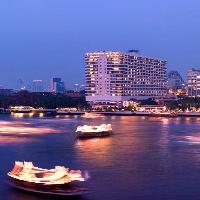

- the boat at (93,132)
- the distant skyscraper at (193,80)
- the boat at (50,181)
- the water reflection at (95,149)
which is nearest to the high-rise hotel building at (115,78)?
the distant skyscraper at (193,80)

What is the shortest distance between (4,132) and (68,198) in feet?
34.5

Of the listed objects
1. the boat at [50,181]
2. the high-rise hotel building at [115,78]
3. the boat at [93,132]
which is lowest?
the boat at [50,181]

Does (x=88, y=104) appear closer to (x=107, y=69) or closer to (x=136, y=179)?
(x=107, y=69)

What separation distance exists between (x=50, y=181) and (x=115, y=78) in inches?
1409

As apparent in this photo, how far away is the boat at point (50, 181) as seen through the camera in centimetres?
782

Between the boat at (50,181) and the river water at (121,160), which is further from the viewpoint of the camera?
the river water at (121,160)

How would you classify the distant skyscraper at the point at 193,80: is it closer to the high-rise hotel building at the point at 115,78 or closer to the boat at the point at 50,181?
the high-rise hotel building at the point at 115,78

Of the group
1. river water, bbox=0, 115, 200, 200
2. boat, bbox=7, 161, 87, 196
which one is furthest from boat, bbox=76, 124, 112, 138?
boat, bbox=7, 161, 87, 196

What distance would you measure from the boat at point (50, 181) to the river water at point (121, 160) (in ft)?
0.49

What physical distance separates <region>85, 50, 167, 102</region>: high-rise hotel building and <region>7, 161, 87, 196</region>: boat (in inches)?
1341

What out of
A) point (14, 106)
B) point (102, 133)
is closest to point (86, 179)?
point (102, 133)

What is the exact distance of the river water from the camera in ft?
26.3

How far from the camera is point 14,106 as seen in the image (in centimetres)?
4625

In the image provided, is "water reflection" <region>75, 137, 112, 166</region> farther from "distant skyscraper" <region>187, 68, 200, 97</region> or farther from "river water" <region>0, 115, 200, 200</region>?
"distant skyscraper" <region>187, 68, 200, 97</region>
